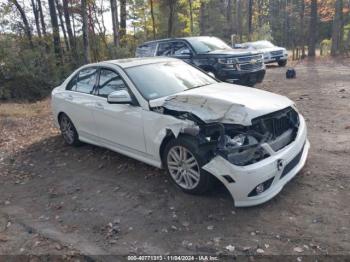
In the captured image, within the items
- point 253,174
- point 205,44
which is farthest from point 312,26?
point 253,174

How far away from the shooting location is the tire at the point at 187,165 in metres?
4.07

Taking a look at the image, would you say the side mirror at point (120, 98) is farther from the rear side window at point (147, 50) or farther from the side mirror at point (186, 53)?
the rear side window at point (147, 50)

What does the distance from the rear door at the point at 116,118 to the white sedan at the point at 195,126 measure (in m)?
0.01

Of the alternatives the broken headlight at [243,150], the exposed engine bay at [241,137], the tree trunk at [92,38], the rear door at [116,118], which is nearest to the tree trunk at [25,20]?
the tree trunk at [92,38]

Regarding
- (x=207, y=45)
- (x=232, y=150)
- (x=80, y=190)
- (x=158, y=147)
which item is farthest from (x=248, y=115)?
(x=207, y=45)

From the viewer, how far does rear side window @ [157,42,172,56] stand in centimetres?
1158

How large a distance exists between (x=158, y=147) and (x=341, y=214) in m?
2.32

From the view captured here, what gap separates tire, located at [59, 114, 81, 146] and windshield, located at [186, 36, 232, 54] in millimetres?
5394

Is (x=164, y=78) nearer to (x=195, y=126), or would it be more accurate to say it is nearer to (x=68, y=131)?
(x=195, y=126)

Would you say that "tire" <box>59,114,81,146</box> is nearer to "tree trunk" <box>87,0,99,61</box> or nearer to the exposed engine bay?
the exposed engine bay

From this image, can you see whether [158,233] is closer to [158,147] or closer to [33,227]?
[158,147]

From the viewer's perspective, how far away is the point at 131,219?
406cm

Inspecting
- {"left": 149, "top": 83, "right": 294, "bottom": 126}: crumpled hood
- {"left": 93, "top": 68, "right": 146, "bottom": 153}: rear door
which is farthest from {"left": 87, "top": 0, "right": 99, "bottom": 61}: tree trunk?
{"left": 149, "top": 83, "right": 294, "bottom": 126}: crumpled hood

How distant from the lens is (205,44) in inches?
437
